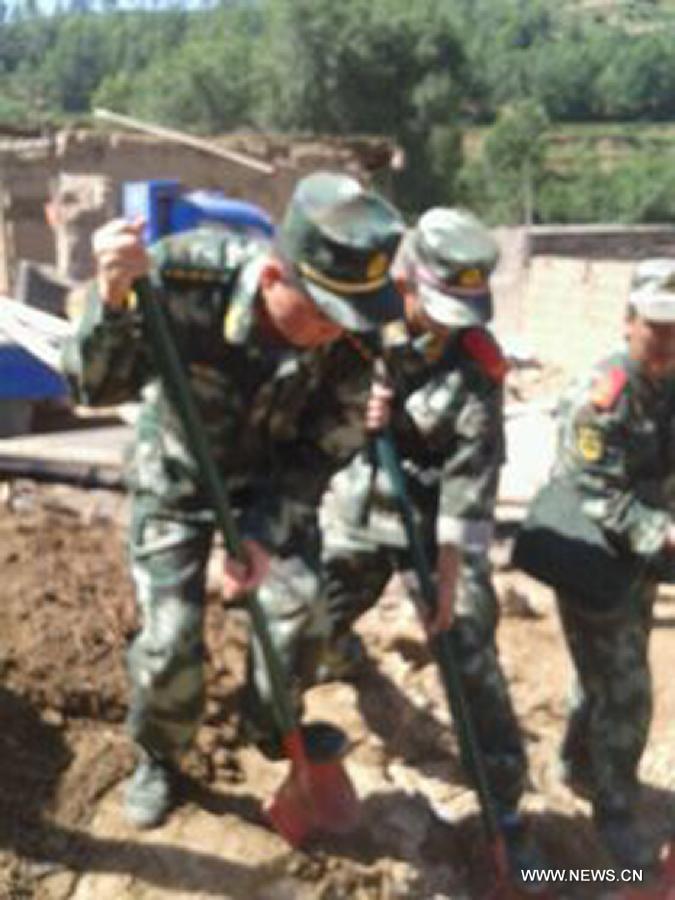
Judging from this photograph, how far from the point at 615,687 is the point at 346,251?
1.67 meters

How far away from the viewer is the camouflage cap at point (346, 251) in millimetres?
2918

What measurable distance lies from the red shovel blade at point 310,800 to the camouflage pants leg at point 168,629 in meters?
0.32

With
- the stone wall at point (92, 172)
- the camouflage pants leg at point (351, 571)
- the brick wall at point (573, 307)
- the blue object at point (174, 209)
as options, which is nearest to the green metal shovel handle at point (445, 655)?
the camouflage pants leg at point (351, 571)

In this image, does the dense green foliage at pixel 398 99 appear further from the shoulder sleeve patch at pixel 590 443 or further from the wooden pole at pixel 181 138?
the shoulder sleeve patch at pixel 590 443

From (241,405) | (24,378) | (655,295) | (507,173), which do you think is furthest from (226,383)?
(507,173)

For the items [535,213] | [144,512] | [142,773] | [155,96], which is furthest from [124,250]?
[155,96]

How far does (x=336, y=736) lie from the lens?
3652 mm

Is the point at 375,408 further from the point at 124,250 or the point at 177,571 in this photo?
the point at 124,250

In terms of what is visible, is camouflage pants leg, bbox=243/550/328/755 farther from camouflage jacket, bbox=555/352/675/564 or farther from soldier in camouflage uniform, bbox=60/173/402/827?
camouflage jacket, bbox=555/352/675/564

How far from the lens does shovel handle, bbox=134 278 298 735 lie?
2.93 meters

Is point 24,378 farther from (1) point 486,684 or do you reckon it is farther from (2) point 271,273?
(2) point 271,273

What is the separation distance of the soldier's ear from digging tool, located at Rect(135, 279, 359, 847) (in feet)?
0.83

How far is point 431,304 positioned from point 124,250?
1123mm

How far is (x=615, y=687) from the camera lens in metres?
3.85
